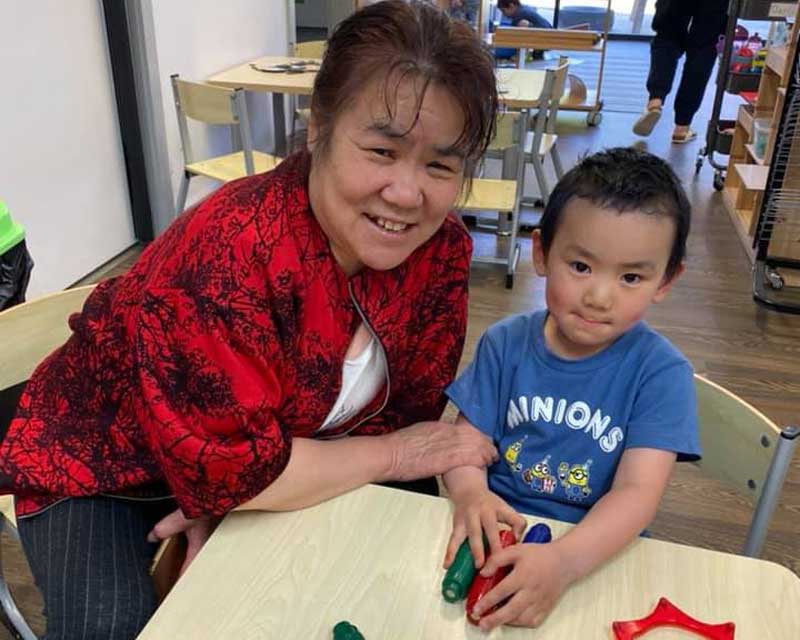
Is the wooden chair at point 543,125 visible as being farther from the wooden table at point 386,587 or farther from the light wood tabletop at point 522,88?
the wooden table at point 386,587

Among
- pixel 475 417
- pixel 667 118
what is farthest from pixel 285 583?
pixel 667 118

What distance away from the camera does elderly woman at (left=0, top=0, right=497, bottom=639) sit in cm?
80

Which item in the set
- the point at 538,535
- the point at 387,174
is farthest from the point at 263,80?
the point at 538,535

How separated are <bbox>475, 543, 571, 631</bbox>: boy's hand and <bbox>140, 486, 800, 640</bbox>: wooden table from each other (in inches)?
0.5

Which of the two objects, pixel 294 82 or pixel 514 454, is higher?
pixel 294 82

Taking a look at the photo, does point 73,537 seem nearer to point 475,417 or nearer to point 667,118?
point 475,417

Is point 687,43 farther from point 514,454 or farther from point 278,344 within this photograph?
point 278,344

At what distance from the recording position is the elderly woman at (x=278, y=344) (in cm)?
80

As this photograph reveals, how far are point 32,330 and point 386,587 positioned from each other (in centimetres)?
72

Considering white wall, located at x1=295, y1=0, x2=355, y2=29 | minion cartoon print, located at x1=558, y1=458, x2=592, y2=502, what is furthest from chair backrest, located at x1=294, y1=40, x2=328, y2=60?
minion cartoon print, located at x1=558, y1=458, x2=592, y2=502

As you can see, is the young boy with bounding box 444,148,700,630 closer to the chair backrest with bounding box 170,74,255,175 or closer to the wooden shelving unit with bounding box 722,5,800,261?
the chair backrest with bounding box 170,74,255,175

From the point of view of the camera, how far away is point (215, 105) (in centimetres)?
285

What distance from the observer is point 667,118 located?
6.16 meters

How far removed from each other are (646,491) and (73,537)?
0.71 m
